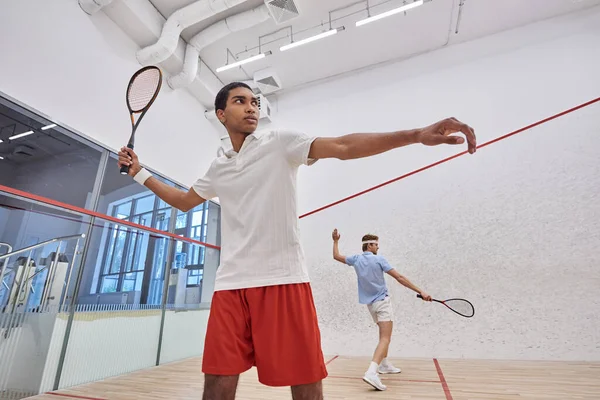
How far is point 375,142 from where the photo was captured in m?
0.70

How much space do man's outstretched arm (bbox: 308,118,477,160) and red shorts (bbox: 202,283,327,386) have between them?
12.2 inches

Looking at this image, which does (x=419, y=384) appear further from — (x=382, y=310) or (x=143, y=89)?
(x=143, y=89)

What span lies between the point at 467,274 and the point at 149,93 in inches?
123

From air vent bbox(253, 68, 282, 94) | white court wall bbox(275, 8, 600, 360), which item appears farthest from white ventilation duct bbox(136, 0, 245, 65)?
white court wall bbox(275, 8, 600, 360)

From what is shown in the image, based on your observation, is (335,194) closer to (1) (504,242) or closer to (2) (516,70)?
(1) (504,242)

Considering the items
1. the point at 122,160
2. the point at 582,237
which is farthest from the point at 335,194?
the point at 122,160

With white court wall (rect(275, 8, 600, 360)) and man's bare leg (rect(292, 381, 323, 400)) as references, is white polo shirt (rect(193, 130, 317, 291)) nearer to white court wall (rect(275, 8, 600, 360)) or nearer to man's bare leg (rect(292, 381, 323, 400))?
man's bare leg (rect(292, 381, 323, 400))

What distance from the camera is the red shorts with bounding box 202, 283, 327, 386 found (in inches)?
26.8

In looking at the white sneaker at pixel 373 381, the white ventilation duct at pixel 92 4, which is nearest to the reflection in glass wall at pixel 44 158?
the white ventilation duct at pixel 92 4

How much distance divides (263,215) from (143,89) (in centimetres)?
107

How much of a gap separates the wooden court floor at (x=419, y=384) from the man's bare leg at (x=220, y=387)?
Answer: 4.14 ft

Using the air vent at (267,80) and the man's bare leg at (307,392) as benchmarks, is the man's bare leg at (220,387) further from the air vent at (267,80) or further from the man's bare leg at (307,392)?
the air vent at (267,80)

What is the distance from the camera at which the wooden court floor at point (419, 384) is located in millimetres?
1782

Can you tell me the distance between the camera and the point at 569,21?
12.0 feet
